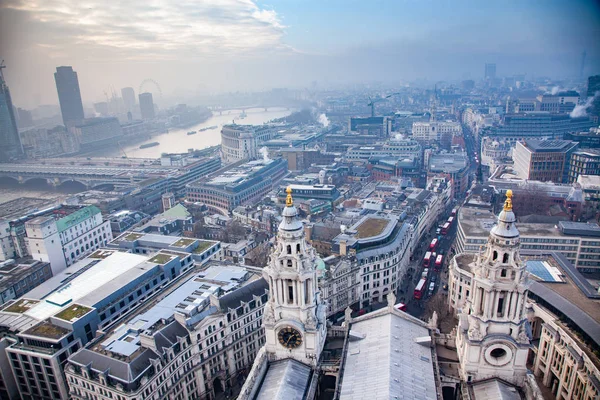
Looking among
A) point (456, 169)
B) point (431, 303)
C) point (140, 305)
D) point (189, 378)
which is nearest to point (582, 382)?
point (431, 303)

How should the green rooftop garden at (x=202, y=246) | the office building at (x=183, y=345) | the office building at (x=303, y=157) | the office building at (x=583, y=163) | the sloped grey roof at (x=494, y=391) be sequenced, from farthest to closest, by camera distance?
1. the office building at (x=303, y=157)
2. the office building at (x=583, y=163)
3. the green rooftop garden at (x=202, y=246)
4. the office building at (x=183, y=345)
5. the sloped grey roof at (x=494, y=391)

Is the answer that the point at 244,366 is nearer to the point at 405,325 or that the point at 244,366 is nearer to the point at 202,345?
the point at 202,345

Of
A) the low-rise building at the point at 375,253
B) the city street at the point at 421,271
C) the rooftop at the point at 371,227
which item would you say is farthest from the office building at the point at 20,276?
the city street at the point at 421,271

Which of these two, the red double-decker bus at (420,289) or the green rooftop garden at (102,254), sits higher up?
the green rooftop garden at (102,254)

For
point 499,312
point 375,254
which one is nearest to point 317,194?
point 375,254

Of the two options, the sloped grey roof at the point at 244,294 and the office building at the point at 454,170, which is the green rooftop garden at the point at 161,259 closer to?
the sloped grey roof at the point at 244,294

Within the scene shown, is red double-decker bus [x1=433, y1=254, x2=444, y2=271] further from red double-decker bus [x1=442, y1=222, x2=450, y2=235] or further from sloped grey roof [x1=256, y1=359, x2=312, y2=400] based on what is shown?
sloped grey roof [x1=256, y1=359, x2=312, y2=400]

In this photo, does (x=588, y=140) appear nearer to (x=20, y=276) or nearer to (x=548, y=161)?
(x=548, y=161)
